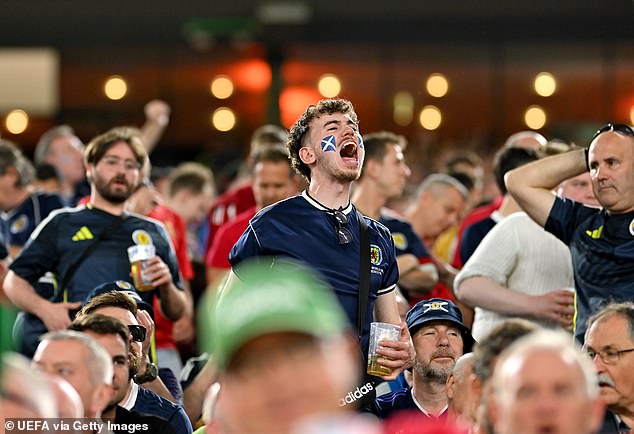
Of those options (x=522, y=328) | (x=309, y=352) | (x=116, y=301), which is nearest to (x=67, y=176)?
(x=116, y=301)

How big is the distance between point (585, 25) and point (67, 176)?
1213cm

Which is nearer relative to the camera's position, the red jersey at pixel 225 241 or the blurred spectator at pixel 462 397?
the blurred spectator at pixel 462 397

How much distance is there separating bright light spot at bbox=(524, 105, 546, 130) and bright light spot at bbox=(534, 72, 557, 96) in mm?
301

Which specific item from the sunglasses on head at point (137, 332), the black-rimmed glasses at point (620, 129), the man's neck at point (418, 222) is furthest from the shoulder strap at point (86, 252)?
the man's neck at point (418, 222)

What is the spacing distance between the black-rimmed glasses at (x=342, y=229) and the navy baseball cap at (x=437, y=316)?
814 millimetres

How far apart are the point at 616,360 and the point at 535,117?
1687 cm

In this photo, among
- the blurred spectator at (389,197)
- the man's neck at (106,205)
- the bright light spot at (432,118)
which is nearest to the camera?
the man's neck at (106,205)

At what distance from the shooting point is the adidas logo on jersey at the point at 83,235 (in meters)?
7.43

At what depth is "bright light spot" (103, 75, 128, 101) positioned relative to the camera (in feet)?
72.8

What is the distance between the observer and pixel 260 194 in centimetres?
890

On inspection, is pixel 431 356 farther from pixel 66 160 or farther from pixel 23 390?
pixel 66 160

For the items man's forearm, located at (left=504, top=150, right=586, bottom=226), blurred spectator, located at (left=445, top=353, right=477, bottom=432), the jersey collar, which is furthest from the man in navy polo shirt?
the jersey collar

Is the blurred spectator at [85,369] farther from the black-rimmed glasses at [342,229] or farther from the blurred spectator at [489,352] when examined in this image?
the black-rimmed glasses at [342,229]

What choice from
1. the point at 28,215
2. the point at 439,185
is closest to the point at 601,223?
the point at 439,185
